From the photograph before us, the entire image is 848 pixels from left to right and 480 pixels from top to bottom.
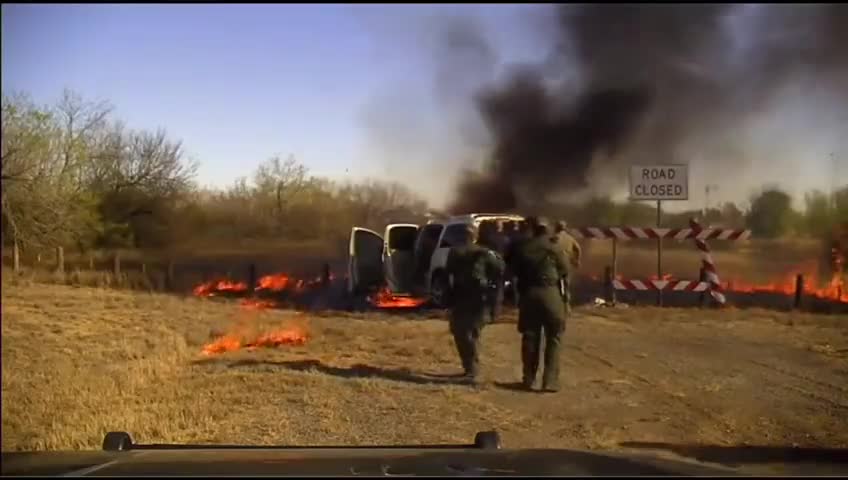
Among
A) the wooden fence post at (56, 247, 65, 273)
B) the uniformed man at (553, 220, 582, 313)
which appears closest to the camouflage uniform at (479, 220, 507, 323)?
the uniformed man at (553, 220, 582, 313)

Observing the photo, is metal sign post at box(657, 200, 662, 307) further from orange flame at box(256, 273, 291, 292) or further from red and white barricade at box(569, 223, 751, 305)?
orange flame at box(256, 273, 291, 292)

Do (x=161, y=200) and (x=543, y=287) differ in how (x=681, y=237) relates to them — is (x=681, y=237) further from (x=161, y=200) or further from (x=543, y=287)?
(x=161, y=200)

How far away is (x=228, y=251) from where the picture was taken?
8.85 metres

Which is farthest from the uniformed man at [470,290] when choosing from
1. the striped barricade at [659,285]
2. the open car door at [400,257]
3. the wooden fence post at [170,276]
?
the wooden fence post at [170,276]

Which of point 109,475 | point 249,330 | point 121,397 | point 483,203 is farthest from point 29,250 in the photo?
point 109,475

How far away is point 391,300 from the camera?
9.75m

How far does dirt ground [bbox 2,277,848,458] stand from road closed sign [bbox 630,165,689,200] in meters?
1.62

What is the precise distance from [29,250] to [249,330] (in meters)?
2.58

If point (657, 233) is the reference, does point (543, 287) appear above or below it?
below

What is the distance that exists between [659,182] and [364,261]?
9.27ft

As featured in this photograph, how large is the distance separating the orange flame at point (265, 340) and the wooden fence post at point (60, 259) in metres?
1.83

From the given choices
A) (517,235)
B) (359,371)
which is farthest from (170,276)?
(517,235)

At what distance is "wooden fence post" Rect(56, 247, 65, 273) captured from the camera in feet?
27.7

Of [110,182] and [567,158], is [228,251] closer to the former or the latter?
[110,182]
